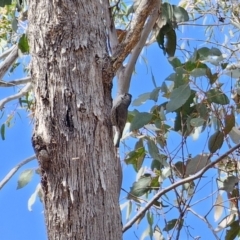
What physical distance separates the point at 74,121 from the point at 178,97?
0.30 m

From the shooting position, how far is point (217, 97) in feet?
4.19

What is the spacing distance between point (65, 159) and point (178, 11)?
27.0 inches

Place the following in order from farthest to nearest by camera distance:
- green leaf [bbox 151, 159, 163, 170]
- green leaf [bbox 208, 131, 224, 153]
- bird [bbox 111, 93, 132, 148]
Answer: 1. green leaf [bbox 151, 159, 163, 170]
2. green leaf [bbox 208, 131, 224, 153]
3. bird [bbox 111, 93, 132, 148]

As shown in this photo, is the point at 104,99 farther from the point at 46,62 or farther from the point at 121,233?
the point at 121,233

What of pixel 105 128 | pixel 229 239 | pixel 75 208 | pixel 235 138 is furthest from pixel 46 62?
pixel 229 239

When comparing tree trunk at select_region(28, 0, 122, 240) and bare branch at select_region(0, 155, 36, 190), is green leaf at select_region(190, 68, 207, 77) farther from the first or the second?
bare branch at select_region(0, 155, 36, 190)

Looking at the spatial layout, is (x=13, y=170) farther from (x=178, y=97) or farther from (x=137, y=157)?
(x=178, y=97)

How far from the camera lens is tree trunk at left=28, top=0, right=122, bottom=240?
0.90m

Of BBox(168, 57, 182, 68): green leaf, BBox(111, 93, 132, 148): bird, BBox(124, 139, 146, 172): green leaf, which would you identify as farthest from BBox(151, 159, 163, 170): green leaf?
BBox(111, 93, 132, 148): bird

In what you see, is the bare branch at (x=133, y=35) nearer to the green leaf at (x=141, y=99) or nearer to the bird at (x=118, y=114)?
the bird at (x=118, y=114)

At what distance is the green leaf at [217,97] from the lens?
1.27 meters

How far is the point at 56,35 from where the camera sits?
102 cm

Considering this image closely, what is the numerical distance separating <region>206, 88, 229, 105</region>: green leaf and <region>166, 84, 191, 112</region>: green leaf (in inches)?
4.6

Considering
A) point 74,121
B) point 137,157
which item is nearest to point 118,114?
point 74,121
